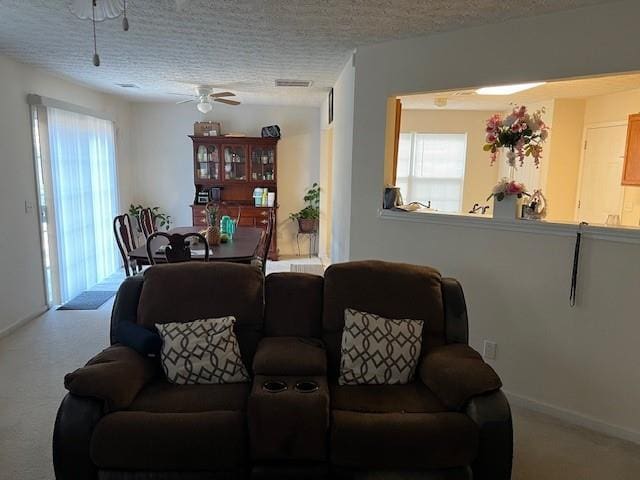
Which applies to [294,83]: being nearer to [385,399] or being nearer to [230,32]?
[230,32]

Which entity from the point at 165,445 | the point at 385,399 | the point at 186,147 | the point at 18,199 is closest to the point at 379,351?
the point at 385,399

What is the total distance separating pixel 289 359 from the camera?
7.01 ft

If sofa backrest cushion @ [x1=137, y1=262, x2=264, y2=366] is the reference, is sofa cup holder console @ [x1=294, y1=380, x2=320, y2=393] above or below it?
below

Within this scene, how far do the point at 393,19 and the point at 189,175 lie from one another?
5.08m

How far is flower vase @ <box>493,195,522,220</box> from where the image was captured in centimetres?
281

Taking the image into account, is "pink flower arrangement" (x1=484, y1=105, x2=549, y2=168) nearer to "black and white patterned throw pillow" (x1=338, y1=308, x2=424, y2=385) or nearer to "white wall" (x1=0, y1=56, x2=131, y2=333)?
"black and white patterned throw pillow" (x1=338, y1=308, x2=424, y2=385)

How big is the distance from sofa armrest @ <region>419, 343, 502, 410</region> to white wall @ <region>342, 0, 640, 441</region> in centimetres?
82

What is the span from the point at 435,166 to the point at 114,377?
17.9ft

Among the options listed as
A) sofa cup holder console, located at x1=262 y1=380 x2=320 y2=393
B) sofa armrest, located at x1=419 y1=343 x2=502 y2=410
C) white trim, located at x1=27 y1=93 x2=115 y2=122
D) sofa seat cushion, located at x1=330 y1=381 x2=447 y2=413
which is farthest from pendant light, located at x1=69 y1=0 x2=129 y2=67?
white trim, located at x1=27 y1=93 x2=115 y2=122

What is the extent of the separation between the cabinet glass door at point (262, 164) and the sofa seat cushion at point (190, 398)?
5.14 metres

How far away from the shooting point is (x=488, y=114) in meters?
6.31

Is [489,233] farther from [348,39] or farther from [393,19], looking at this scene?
[348,39]

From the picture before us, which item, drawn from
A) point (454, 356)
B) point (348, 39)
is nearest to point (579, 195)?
point (348, 39)

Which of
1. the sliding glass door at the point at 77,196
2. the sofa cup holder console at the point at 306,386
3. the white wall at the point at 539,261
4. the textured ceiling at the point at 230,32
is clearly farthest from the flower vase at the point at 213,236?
the sofa cup holder console at the point at 306,386
